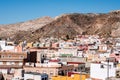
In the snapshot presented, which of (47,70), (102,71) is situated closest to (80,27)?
(47,70)

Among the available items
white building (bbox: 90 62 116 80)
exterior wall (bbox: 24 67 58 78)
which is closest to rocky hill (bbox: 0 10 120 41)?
exterior wall (bbox: 24 67 58 78)

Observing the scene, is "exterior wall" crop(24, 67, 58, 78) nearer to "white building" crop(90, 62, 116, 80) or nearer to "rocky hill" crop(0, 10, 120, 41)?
"white building" crop(90, 62, 116, 80)

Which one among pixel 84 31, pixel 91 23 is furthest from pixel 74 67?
pixel 91 23

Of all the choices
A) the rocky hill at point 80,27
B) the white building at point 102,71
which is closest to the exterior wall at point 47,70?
the white building at point 102,71

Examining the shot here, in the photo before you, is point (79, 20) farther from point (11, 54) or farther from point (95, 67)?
point (95, 67)

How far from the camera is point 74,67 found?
41.8m

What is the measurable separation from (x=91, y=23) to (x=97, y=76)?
12350 cm

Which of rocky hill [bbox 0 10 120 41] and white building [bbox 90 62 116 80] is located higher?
rocky hill [bbox 0 10 120 41]

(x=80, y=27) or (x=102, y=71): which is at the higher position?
(x=80, y=27)

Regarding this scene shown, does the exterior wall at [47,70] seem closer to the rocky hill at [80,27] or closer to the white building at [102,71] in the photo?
the white building at [102,71]

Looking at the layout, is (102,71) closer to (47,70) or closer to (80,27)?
(47,70)

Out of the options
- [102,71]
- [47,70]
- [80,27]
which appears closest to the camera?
[102,71]

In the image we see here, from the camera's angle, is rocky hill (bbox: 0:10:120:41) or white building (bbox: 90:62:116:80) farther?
rocky hill (bbox: 0:10:120:41)

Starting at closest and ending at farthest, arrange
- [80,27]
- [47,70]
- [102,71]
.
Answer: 1. [102,71]
2. [47,70]
3. [80,27]
